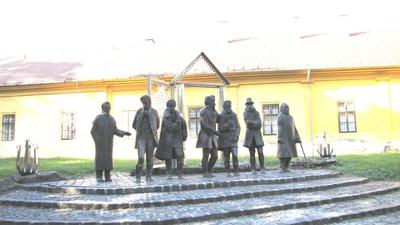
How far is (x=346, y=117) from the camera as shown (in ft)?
66.6

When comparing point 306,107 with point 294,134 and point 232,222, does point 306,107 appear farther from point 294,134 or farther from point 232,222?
point 232,222

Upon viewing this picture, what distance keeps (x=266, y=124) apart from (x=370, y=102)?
4.96 m

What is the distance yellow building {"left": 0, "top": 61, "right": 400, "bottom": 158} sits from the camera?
19797 mm

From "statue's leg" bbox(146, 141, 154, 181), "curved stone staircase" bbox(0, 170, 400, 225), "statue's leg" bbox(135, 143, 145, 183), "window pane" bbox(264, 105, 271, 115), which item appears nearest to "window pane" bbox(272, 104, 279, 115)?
"window pane" bbox(264, 105, 271, 115)

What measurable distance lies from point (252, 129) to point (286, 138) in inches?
36.9

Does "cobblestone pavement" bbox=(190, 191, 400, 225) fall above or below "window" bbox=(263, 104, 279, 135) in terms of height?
below

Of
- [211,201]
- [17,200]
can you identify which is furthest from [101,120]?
[211,201]

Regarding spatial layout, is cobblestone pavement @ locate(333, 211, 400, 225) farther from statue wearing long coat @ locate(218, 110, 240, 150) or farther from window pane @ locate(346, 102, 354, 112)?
window pane @ locate(346, 102, 354, 112)

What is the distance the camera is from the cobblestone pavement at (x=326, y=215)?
619 centimetres

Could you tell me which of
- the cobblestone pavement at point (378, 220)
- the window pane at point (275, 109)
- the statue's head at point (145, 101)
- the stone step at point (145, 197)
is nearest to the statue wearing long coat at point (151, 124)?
the statue's head at point (145, 101)

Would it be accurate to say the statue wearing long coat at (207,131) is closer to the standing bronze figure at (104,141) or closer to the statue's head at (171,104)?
the statue's head at (171,104)

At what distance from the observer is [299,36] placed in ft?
77.4

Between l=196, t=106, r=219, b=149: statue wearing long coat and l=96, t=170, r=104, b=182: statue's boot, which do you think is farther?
l=196, t=106, r=219, b=149: statue wearing long coat

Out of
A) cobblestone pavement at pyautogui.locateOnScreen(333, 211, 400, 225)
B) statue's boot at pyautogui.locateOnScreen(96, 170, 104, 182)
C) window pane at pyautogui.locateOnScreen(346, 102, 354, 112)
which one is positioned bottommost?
cobblestone pavement at pyautogui.locateOnScreen(333, 211, 400, 225)
